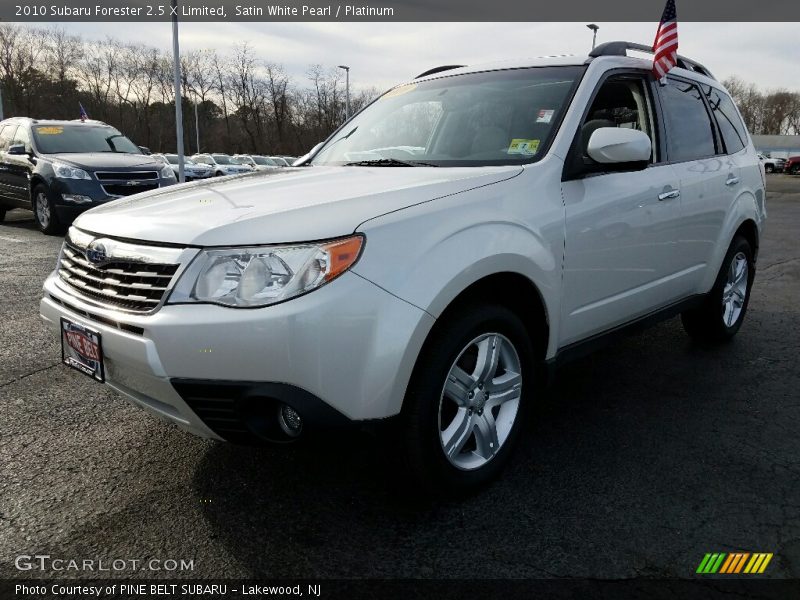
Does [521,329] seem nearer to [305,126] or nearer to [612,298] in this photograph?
[612,298]

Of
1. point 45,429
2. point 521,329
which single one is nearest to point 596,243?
point 521,329

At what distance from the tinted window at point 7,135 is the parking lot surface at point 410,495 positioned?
339 inches

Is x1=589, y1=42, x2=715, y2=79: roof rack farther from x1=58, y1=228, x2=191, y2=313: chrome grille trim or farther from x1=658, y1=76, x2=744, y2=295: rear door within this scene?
x1=58, y1=228, x2=191, y2=313: chrome grille trim

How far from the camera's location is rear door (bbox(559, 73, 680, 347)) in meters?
2.89

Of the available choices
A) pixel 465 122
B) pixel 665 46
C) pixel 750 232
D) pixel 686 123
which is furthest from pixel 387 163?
pixel 750 232

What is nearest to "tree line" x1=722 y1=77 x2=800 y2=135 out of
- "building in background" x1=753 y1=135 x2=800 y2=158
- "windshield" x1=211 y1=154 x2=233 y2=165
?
"building in background" x1=753 y1=135 x2=800 y2=158

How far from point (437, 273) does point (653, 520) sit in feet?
4.04

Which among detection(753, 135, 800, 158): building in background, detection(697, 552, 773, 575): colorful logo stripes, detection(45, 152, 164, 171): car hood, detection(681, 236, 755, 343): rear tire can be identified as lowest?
detection(697, 552, 773, 575): colorful logo stripes

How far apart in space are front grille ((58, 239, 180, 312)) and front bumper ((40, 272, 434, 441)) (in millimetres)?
74

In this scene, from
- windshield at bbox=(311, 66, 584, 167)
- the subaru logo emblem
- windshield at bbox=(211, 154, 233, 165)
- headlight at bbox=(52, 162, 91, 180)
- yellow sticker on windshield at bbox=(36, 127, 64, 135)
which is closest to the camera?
the subaru logo emblem

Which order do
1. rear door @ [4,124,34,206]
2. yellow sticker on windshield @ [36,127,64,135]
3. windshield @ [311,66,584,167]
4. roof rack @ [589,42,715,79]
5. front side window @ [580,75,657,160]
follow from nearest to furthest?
windshield @ [311,66,584,167] → front side window @ [580,75,657,160] → roof rack @ [589,42,715,79] → rear door @ [4,124,34,206] → yellow sticker on windshield @ [36,127,64,135]

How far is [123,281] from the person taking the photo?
2.29 m

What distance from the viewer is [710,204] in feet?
13.0

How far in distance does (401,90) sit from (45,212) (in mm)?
7980
